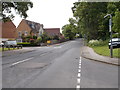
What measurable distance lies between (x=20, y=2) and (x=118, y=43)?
1609 cm

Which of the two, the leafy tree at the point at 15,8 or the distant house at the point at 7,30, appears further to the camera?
the distant house at the point at 7,30

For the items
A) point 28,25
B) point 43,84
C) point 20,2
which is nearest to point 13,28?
point 28,25

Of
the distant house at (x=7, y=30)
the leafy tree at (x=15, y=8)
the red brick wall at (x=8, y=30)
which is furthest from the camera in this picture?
the red brick wall at (x=8, y=30)

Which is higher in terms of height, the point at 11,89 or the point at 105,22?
the point at 105,22

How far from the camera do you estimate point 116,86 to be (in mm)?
5688

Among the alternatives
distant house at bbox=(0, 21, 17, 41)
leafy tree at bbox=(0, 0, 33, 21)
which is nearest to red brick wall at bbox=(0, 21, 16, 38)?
distant house at bbox=(0, 21, 17, 41)

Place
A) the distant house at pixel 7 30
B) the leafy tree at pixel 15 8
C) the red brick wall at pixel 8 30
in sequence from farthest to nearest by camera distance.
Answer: the red brick wall at pixel 8 30 → the distant house at pixel 7 30 → the leafy tree at pixel 15 8

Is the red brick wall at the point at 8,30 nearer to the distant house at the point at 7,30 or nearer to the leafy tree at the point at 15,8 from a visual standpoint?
the distant house at the point at 7,30

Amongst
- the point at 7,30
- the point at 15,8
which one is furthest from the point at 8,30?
the point at 15,8

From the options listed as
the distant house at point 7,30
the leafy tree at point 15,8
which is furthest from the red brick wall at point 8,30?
the leafy tree at point 15,8

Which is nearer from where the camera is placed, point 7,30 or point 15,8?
point 15,8

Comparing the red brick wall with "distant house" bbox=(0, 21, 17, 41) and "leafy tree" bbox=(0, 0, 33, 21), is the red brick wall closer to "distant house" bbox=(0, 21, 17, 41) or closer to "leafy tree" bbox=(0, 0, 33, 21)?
"distant house" bbox=(0, 21, 17, 41)

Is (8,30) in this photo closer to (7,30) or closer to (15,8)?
(7,30)

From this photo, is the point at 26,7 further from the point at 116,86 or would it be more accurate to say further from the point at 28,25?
the point at 28,25
